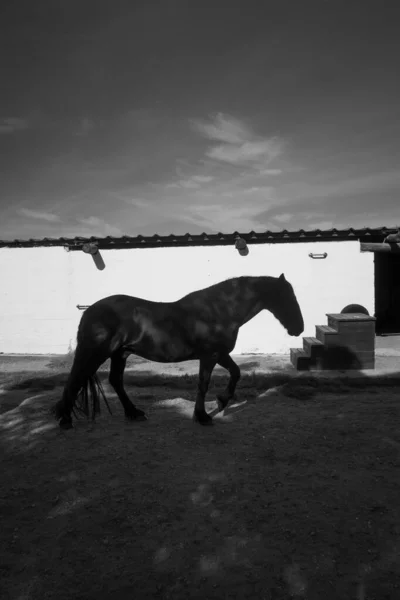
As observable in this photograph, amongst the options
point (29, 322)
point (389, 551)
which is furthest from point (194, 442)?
point (29, 322)

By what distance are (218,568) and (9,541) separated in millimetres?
1492

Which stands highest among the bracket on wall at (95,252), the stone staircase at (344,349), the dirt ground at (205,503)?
the bracket on wall at (95,252)

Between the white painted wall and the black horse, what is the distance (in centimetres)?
542

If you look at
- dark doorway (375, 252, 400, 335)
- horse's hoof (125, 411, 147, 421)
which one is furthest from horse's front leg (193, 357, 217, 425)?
dark doorway (375, 252, 400, 335)

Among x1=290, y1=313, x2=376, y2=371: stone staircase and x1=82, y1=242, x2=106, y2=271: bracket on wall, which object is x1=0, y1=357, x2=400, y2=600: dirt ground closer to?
x1=290, y1=313, x2=376, y2=371: stone staircase

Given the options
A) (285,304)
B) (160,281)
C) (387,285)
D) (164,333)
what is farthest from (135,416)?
(387,285)

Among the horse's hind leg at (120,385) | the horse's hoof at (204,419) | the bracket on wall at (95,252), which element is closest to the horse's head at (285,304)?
the horse's hoof at (204,419)

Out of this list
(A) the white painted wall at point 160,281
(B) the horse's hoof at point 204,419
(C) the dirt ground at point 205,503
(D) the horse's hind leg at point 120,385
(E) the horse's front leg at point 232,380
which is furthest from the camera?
(A) the white painted wall at point 160,281

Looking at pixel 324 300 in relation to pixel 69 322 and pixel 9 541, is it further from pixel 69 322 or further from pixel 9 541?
pixel 9 541

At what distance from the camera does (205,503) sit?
118 inches

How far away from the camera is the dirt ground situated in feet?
7.11

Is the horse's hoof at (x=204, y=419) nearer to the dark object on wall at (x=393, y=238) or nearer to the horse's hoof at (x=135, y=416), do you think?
the horse's hoof at (x=135, y=416)

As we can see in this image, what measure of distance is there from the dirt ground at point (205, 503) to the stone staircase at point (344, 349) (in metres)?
2.24

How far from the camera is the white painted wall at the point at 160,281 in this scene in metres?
10.3
